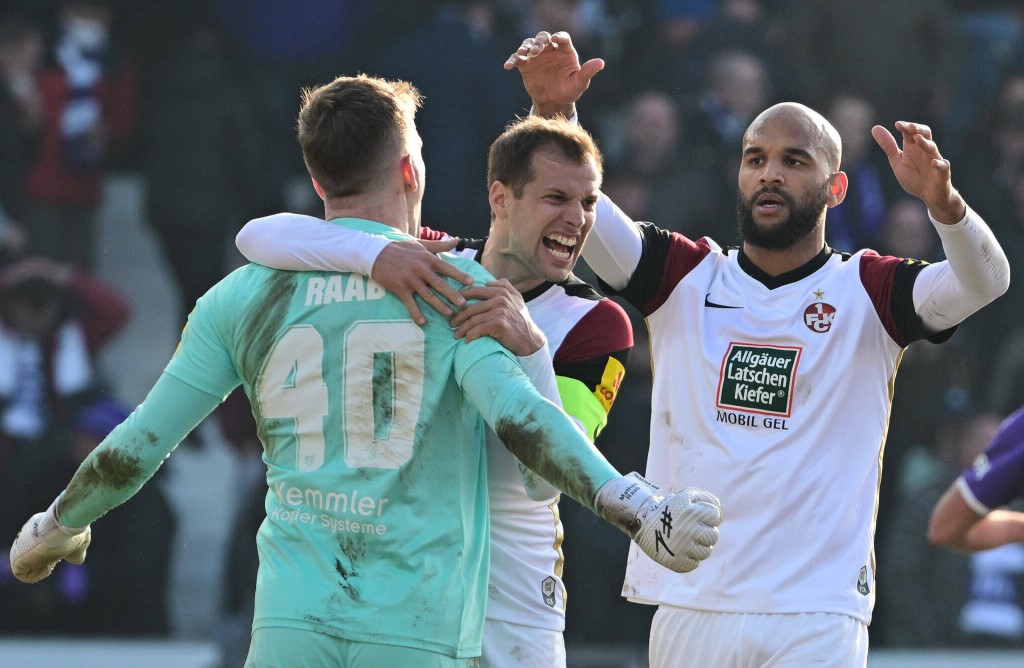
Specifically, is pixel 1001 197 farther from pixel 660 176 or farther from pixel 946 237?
pixel 946 237

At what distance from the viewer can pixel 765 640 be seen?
4094mm

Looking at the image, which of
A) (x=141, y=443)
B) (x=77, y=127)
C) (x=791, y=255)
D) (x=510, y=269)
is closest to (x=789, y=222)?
(x=791, y=255)

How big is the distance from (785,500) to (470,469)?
1412mm

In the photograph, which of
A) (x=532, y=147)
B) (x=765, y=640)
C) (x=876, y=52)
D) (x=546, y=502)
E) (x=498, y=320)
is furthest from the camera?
(x=876, y=52)

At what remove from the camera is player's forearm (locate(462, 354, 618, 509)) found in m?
2.84

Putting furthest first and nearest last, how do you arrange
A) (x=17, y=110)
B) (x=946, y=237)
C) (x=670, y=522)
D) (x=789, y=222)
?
1. (x=17, y=110)
2. (x=789, y=222)
3. (x=946, y=237)
4. (x=670, y=522)

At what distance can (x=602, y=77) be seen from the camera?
9.56 metres

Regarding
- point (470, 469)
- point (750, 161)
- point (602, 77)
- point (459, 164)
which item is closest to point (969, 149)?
point (602, 77)

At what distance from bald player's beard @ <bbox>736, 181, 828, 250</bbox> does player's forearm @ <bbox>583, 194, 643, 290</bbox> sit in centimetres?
37

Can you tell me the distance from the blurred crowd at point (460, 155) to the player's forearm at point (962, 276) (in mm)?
4502

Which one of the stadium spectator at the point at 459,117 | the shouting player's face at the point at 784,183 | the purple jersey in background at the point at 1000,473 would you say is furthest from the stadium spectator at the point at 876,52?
the shouting player's face at the point at 784,183

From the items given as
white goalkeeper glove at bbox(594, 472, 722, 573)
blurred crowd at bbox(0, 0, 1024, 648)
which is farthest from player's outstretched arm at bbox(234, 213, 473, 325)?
blurred crowd at bbox(0, 0, 1024, 648)

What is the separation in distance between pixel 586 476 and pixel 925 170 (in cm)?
163

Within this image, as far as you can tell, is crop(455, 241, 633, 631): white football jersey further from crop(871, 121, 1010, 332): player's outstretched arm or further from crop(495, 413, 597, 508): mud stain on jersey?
crop(871, 121, 1010, 332): player's outstretched arm
